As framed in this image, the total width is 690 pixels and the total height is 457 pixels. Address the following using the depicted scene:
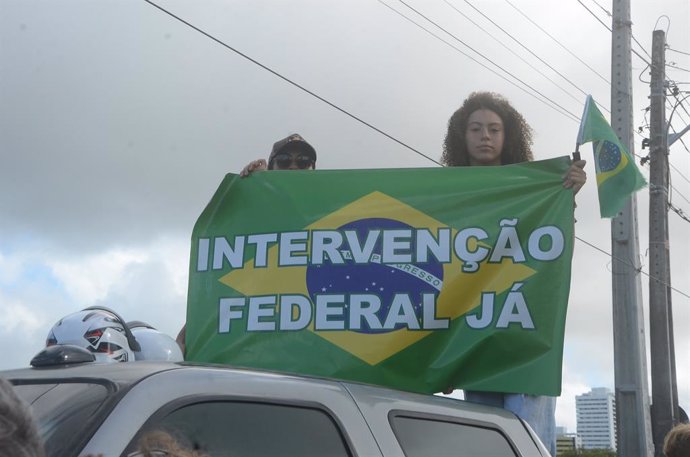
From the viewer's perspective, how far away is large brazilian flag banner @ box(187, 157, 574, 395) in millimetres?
4523

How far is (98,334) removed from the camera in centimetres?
428

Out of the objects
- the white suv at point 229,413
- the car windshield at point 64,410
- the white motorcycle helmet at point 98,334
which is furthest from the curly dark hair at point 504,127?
the car windshield at point 64,410

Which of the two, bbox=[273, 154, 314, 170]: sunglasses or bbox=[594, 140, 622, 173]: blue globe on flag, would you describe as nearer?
bbox=[273, 154, 314, 170]: sunglasses

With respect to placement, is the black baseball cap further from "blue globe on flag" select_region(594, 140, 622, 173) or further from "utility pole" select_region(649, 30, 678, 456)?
"utility pole" select_region(649, 30, 678, 456)

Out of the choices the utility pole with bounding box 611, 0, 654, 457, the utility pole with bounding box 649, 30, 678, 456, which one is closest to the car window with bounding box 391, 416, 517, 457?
the utility pole with bounding box 611, 0, 654, 457

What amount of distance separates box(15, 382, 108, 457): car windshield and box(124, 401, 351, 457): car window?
0.14 metres

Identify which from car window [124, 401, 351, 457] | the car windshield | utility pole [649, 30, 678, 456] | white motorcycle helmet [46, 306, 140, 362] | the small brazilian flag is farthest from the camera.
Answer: utility pole [649, 30, 678, 456]

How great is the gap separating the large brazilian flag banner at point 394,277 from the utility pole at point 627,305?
6.87 meters

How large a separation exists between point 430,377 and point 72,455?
2.47 metres

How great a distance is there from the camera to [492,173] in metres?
5.02

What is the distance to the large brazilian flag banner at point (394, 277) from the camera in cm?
452

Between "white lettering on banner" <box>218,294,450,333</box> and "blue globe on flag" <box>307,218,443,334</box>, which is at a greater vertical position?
"blue globe on flag" <box>307,218,443,334</box>

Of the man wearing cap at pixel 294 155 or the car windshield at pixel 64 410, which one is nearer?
the car windshield at pixel 64 410

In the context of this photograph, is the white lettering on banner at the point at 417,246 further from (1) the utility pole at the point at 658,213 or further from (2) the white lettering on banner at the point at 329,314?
(1) the utility pole at the point at 658,213
